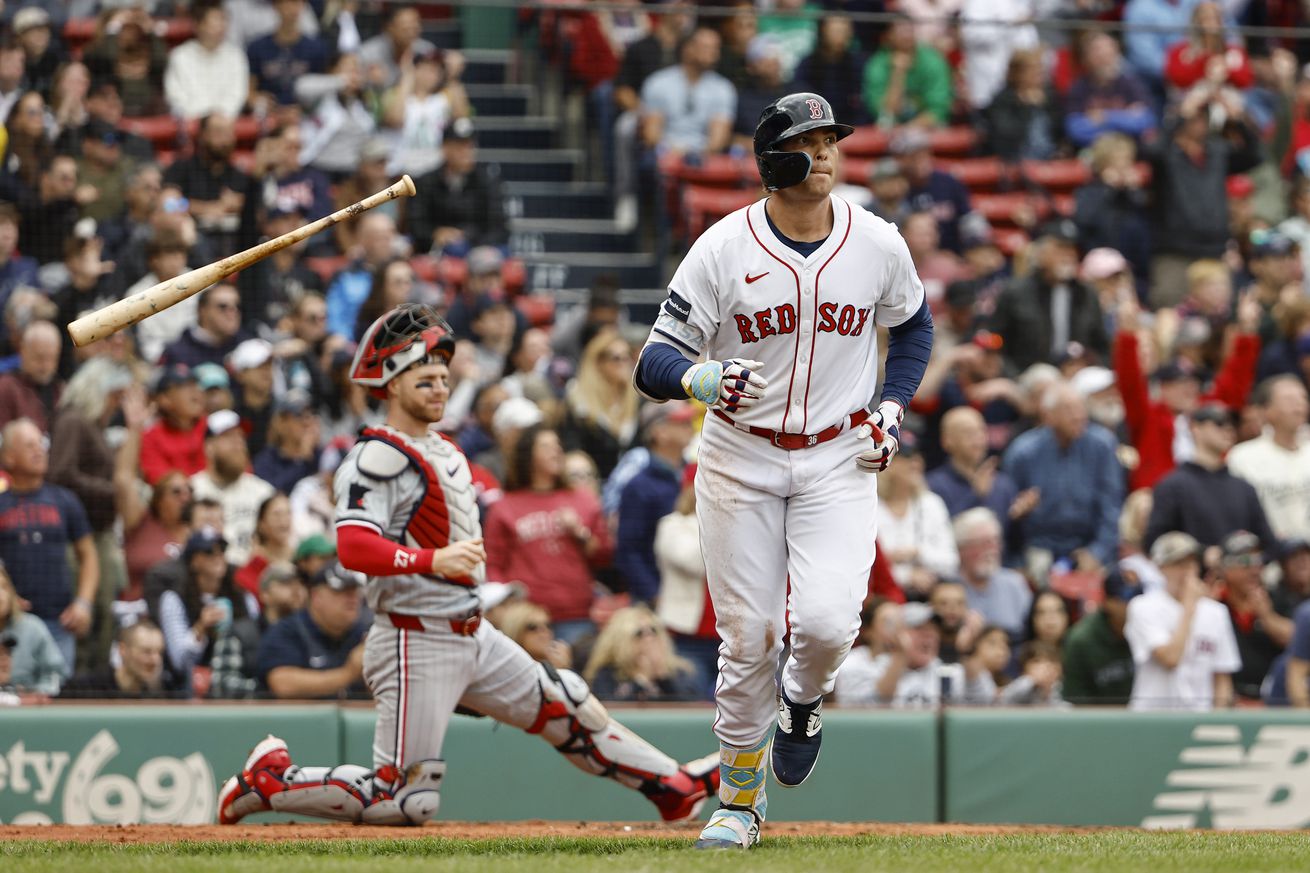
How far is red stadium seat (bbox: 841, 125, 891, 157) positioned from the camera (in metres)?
12.2

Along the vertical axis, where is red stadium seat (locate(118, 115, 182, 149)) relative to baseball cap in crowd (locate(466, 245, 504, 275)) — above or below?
above

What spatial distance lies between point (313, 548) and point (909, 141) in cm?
503

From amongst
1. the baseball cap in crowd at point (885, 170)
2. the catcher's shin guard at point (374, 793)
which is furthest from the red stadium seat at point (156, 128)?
the catcher's shin guard at point (374, 793)

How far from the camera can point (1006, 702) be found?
9.05m

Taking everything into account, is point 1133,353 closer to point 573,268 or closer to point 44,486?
point 573,268

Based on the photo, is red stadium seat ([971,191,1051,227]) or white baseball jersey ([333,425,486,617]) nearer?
white baseball jersey ([333,425,486,617])

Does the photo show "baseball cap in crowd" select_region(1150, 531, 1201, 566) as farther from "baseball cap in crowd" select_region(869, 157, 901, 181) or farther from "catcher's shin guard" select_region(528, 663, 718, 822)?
"catcher's shin guard" select_region(528, 663, 718, 822)

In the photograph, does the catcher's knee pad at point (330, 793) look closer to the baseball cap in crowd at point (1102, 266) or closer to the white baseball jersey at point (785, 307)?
the white baseball jersey at point (785, 307)

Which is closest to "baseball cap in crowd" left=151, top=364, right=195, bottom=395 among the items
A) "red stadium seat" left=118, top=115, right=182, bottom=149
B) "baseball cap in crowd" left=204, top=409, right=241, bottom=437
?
"baseball cap in crowd" left=204, top=409, right=241, bottom=437

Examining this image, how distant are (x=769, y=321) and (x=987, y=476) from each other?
4.69 meters

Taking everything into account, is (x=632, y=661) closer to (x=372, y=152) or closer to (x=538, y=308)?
(x=538, y=308)

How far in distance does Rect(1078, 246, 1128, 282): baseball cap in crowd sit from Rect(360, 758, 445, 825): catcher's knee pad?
20.1 ft

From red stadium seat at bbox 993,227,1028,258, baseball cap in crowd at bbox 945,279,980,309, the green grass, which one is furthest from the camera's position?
Result: red stadium seat at bbox 993,227,1028,258

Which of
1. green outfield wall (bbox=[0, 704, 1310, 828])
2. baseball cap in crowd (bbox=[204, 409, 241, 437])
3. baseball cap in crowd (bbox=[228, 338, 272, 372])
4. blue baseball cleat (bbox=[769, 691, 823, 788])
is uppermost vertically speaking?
baseball cap in crowd (bbox=[228, 338, 272, 372])
